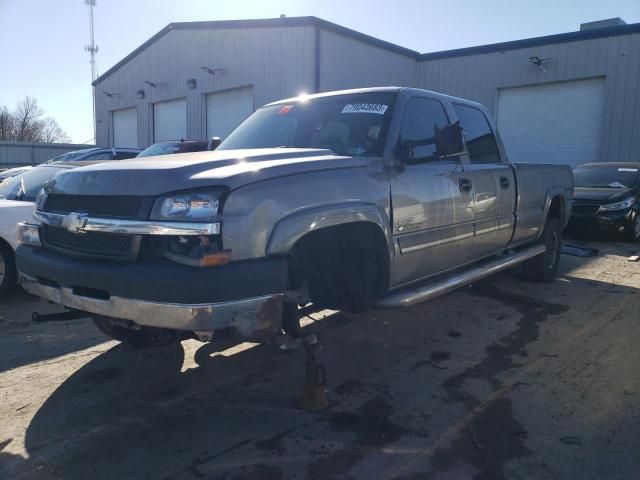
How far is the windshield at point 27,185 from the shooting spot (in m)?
6.75

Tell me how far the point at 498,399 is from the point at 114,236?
2.59 metres

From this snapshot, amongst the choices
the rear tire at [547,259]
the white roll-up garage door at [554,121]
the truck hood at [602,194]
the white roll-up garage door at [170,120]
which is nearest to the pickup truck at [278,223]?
the rear tire at [547,259]

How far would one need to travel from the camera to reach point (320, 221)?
10.3ft

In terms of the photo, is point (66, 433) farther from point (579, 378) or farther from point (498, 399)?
point (579, 378)

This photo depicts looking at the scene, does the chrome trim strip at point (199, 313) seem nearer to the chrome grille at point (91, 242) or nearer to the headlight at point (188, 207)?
the chrome grille at point (91, 242)

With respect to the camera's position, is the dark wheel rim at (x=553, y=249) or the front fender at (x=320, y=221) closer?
the front fender at (x=320, y=221)

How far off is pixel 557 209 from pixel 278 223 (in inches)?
210

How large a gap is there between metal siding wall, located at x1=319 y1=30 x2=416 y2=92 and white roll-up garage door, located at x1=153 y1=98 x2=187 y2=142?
797 cm

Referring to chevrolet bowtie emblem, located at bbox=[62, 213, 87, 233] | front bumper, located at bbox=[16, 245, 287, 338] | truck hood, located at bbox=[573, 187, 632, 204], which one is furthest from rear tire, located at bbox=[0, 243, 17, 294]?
truck hood, located at bbox=[573, 187, 632, 204]

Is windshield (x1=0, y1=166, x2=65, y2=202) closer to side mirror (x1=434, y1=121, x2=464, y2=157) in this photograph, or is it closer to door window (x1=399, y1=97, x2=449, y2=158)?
door window (x1=399, y1=97, x2=449, y2=158)

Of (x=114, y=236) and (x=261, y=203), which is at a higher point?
(x=261, y=203)

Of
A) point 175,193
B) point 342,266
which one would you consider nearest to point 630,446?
point 342,266

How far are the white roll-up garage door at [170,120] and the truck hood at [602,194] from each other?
1694 cm

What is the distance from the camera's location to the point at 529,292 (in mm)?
6543
